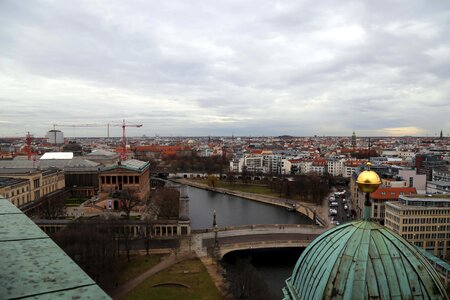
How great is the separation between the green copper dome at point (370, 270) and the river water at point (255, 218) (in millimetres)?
17261

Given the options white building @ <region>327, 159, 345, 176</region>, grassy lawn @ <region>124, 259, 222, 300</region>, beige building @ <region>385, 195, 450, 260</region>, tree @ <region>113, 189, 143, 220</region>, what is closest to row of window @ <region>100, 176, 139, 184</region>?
tree @ <region>113, 189, 143, 220</region>

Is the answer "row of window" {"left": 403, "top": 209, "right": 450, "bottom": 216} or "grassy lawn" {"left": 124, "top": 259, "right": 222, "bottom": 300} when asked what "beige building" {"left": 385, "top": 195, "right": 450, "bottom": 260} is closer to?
"row of window" {"left": 403, "top": 209, "right": 450, "bottom": 216}

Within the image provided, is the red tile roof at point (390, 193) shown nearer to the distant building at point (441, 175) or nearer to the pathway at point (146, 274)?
the distant building at point (441, 175)

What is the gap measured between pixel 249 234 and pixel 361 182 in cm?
2595

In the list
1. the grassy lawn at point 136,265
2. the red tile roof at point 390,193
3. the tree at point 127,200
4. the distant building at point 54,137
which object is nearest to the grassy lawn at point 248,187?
the red tile roof at point 390,193

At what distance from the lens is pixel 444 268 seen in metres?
23.1

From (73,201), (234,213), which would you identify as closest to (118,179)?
(73,201)

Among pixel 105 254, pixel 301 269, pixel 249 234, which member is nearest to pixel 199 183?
pixel 249 234

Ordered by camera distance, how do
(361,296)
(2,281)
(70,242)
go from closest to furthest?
(2,281) < (361,296) < (70,242)

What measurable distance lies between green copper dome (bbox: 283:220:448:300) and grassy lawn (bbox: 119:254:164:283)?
19547mm

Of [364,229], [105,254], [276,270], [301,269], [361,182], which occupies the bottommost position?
[276,270]

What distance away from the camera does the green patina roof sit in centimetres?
270

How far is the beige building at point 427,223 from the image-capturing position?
2831 cm

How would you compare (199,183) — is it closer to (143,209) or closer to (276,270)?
(143,209)
